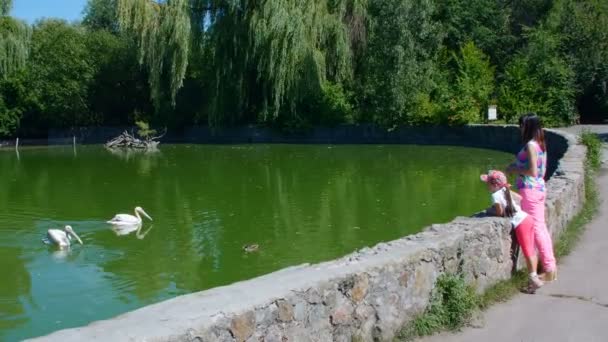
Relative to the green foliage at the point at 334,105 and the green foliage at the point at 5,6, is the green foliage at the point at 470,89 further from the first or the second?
the green foliage at the point at 5,6

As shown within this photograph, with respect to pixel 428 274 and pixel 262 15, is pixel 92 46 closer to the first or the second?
pixel 262 15


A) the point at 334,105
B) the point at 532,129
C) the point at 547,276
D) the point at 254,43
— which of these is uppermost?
the point at 254,43

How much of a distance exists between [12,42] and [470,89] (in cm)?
2346

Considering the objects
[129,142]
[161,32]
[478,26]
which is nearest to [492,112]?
[478,26]

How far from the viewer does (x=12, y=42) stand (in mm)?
36406

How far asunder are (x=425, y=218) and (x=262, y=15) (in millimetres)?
21594

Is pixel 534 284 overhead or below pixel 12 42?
below

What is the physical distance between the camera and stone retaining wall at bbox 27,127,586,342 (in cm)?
343

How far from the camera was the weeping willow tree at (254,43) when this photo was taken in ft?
104

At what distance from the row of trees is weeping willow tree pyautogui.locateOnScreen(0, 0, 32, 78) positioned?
0.22 ft

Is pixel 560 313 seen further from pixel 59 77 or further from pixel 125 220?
pixel 59 77

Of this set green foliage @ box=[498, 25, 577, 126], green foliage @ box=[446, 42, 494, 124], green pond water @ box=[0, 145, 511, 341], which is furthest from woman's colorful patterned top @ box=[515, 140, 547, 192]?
green foliage @ box=[446, 42, 494, 124]

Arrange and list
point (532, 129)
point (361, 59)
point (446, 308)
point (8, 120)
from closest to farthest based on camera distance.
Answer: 1. point (446, 308)
2. point (532, 129)
3. point (361, 59)
4. point (8, 120)

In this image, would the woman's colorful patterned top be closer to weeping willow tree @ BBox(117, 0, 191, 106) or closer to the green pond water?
the green pond water
